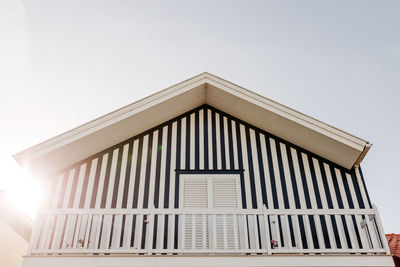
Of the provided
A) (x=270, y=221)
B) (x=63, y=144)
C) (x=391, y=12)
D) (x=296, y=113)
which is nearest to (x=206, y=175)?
(x=270, y=221)

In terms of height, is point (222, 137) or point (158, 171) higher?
point (222, 137)

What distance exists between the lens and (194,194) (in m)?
9.15

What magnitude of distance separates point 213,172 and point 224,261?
10.4 ft

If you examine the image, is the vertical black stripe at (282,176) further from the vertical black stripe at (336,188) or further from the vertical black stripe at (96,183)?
the vertical black stripe at (96,183)

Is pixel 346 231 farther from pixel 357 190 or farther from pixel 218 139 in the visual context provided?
pixel 218 139

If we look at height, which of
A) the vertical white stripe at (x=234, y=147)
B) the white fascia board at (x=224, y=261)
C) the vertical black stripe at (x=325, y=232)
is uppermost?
the vertical white stripe at (x=234, y=147)

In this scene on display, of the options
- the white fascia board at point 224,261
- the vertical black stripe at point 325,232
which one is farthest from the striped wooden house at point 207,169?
the white fascia board at point 224,261

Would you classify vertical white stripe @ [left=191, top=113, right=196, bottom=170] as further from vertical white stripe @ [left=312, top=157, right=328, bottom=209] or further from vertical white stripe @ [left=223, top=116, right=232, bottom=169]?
vertical white stripe @ [left=312, top=157, right=328, bottom=209]

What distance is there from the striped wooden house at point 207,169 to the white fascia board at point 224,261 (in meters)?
1.30

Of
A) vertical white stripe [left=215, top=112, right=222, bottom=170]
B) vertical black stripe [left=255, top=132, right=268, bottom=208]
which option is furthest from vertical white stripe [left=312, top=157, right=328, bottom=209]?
vertical white stripe [left=215, top=112, right=222, bottom=170]

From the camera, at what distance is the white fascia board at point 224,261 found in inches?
258

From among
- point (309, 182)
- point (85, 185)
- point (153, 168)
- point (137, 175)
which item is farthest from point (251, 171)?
point (85, 185)

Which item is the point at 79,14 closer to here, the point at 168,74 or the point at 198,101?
the point at 168,74

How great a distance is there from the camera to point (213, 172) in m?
9.40
